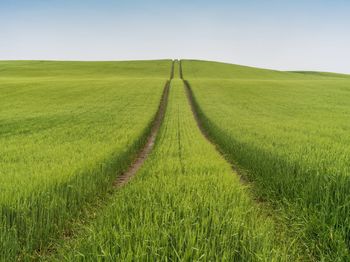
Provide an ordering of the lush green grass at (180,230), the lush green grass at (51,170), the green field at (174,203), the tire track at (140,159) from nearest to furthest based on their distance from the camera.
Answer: the lush green grass at (180,230), the green field at (174,203), the lush green grass at (51,170), the tire track at (140,159)

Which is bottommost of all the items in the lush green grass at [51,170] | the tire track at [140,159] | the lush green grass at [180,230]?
the tire track at [140,159]

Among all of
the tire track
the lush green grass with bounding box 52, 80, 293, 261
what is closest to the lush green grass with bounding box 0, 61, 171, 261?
the tire track

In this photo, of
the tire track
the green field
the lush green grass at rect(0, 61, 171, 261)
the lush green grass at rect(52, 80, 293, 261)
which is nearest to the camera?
the lush green grass at rect(52, 80, 293, 261)

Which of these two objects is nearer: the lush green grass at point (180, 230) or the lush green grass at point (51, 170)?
the lush green grass at point (180, 230)

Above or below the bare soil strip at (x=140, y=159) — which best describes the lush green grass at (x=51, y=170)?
above

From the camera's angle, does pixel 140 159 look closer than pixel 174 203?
No

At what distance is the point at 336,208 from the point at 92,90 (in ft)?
146

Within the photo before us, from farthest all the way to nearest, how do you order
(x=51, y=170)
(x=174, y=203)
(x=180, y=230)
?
(x=51, y=170) < (x=174, y=203) < (x=180, y=230)

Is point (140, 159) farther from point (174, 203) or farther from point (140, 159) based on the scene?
point (174, 203)

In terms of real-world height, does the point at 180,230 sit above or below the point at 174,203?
above

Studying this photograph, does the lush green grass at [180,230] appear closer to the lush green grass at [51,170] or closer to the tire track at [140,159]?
the lush green grass at [51,170]

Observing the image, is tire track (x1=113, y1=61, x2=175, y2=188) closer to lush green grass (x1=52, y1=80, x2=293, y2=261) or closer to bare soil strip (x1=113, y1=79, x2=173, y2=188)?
bare soil strip (x1=113, y1=79, x2=173, y2=188)

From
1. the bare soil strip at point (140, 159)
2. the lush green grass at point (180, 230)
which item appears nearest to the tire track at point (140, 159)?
the bare soil strip at point (140, 159)

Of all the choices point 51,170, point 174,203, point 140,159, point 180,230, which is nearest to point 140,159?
point 140,159
